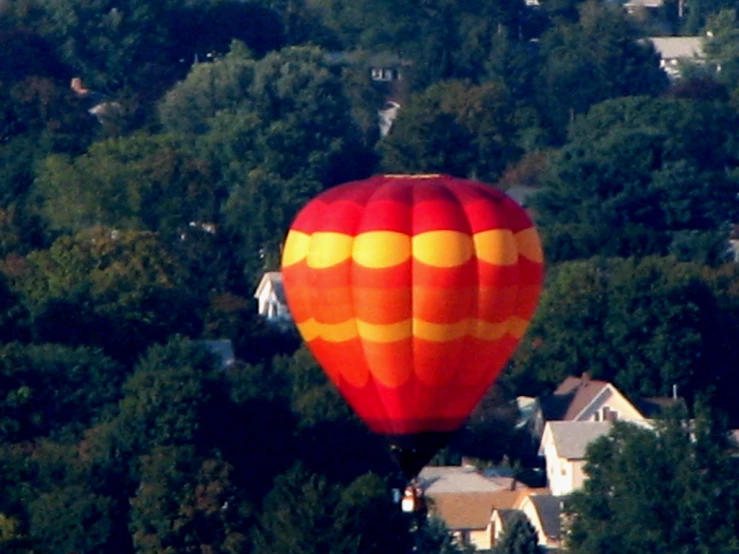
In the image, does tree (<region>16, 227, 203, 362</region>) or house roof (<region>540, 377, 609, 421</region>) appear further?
house roof (<region>540, 377, 609, 421</region>)

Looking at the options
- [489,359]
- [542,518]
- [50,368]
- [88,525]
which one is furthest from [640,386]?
[489,359]

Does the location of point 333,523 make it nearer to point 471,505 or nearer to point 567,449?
point 471,505

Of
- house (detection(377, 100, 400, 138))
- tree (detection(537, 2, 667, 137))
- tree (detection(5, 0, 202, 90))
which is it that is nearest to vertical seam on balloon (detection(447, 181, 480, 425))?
tree (detection(537, 2, 667, 137))

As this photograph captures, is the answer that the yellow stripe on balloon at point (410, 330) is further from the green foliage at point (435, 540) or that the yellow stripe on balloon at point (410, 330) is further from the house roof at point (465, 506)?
the house roof at point (465, 506)

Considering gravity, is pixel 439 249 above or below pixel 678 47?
above

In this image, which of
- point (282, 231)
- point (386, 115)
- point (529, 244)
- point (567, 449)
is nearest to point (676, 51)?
point (386, 115)

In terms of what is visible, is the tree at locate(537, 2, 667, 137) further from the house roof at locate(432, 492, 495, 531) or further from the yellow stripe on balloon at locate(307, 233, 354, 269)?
the yellow stripe on balloon at locate(307, 233, 354, 269)
